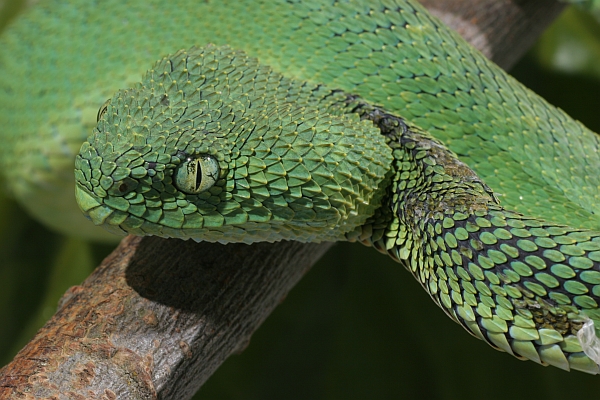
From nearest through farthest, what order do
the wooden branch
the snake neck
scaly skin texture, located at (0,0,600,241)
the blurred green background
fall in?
1. the snake neck
2. the wooden branch
3. scaly skin texture, located at (0,0,600,241)
4. the blurred green background

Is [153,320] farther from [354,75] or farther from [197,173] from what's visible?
[354,75]

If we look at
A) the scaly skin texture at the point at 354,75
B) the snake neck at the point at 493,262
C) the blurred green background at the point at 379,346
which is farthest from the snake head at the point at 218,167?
the blurred green background at the point at 379,346

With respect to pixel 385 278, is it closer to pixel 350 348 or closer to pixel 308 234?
pixel 350 348

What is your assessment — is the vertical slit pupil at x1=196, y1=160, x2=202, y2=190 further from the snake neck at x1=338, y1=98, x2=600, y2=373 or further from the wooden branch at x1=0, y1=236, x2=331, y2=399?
the snake neck at x1=338, y1=98, x2=600, y2=373

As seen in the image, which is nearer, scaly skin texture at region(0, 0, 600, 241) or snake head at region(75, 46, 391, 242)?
snake head at region(75, 46, 391, 242)

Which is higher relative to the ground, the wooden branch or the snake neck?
the snake neck

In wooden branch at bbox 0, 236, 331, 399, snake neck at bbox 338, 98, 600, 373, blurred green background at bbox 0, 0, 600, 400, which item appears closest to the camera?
snake neck at bbox 338, 98, 600, 373

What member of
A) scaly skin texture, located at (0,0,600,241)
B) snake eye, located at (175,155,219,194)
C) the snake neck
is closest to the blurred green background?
scaly skin texture, located at (0,0,600,241)

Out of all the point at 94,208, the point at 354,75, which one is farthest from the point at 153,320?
the point at 354,75
